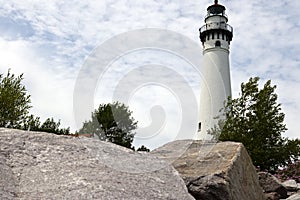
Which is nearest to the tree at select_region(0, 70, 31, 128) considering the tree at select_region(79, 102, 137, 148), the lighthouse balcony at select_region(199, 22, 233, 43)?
the tree at select_region(79, 102, 137, 148)

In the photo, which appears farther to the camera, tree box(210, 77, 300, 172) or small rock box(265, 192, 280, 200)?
tree box(210, 77, 300, 172)

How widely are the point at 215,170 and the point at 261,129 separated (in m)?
15.3

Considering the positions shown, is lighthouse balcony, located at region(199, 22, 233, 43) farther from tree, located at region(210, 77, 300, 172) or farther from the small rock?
the small rock

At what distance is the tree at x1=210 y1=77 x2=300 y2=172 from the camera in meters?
20.8

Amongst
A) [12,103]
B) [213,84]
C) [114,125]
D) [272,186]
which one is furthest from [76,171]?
[213,84]

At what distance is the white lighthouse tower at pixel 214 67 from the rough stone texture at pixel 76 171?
23.4 metres

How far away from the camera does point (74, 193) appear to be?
470cm

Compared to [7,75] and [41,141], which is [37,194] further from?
[7,75]

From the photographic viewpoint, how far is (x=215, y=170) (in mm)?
7004

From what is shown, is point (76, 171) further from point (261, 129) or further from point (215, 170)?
point (261, 129)

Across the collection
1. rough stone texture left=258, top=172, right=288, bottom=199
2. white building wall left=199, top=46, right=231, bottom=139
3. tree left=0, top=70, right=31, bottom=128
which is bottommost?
rough stone texture left=258, top=172, right=288, bottom=199

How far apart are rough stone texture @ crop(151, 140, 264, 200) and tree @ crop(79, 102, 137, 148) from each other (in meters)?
21.2

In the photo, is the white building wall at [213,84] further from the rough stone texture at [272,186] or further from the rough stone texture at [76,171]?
the rough stone texture at [76,171]

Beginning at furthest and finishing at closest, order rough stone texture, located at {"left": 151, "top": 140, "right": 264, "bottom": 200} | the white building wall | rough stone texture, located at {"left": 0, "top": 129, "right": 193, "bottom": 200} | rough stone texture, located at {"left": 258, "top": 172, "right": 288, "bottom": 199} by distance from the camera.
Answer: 1. the white building wall
2. rough stone texture, located at {"left": 258, "top": 172, "right": 288, "bottom": 199}
3. rough stone texture, located at {"left": 151, "top": 140, "right": 264, "bottom": 200}
4. rough stone texture, located at {"left": 0, "top": 129, "right": 193, "bottom": 200}
